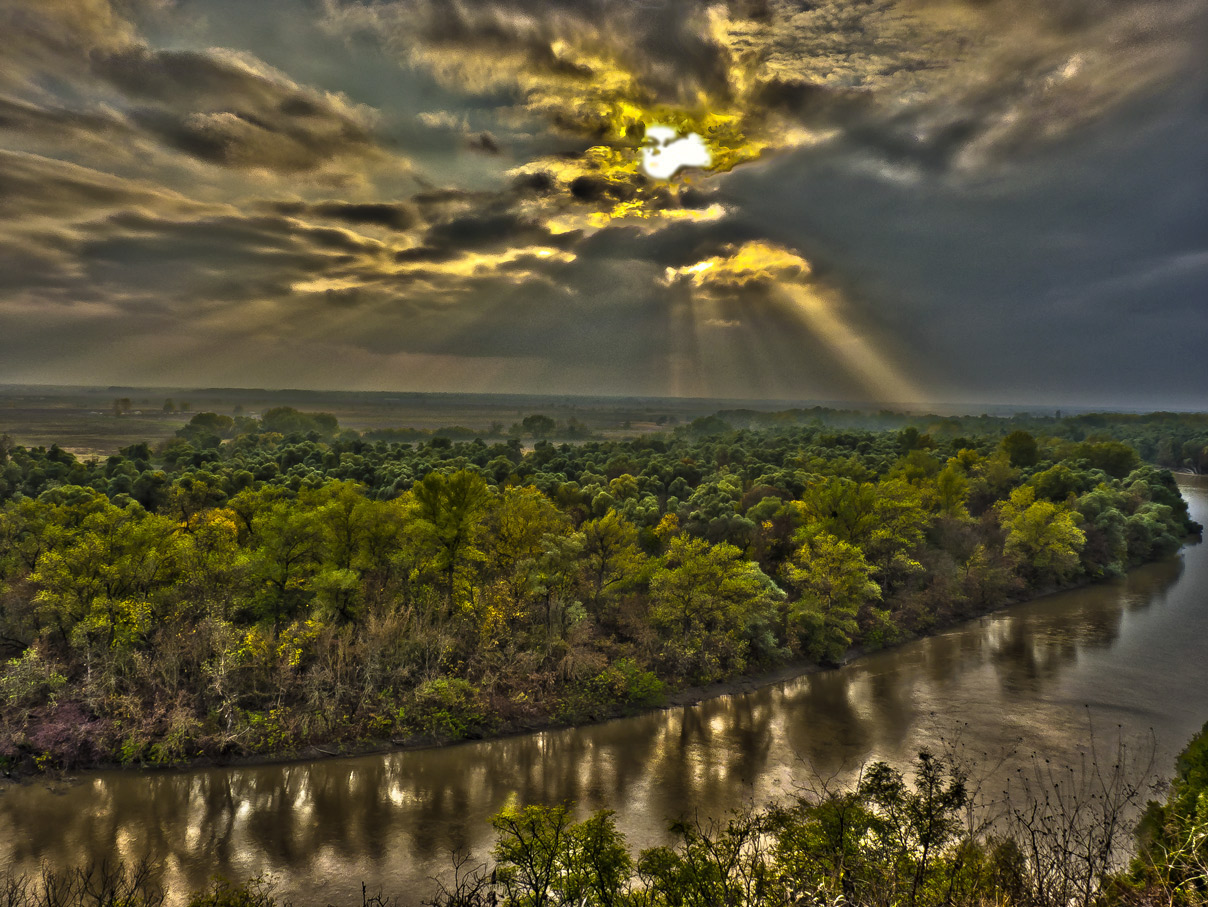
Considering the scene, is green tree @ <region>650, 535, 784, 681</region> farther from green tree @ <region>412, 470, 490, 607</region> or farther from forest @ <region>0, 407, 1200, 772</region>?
green tree @ <region>412, 470, 490, 607</region>

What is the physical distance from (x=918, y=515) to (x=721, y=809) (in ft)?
112

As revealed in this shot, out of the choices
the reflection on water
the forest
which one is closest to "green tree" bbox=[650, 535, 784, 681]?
the forest

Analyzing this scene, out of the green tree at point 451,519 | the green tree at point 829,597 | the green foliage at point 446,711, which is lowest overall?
the green foliage at point 446,711

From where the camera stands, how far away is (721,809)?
25047mm

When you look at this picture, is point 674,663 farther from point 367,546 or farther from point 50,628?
point 50,628

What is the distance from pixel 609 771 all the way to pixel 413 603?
1485 cm

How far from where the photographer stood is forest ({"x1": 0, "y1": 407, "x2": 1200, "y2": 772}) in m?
28.6

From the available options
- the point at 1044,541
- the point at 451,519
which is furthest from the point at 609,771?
the point at 1044,541

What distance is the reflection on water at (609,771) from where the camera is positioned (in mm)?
22297

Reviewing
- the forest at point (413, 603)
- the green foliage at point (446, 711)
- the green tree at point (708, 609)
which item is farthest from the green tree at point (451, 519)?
the green tree at point (708, 609)

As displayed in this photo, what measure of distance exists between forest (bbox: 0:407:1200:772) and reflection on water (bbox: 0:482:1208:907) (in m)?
1.85

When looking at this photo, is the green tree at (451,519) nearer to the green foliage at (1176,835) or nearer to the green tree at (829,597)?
the green tree at (829,597)

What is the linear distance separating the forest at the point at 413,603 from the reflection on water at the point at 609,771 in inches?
72.9

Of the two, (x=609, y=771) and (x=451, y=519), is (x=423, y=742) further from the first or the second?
(x=451, y=519)
